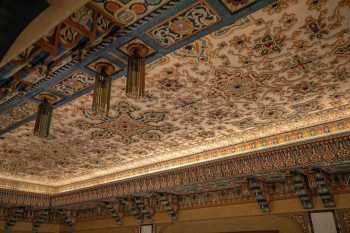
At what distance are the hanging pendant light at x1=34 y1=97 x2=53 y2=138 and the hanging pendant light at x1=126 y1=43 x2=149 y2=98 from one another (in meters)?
1.54

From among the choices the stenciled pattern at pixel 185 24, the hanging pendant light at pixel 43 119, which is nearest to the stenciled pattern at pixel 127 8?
the stenciled pattern at pixel 185 24

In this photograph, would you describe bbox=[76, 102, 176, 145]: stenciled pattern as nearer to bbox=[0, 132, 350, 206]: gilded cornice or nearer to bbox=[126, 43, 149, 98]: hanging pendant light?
bbox=[0, 132, 350, 206]: gilded cornice

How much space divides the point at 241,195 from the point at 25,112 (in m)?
4.26

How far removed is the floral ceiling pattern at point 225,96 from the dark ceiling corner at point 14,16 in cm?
198

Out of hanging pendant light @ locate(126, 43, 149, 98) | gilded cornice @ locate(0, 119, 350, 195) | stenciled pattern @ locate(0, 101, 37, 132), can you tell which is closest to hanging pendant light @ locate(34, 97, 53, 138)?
stenciled pattern @ locate(0, 101, 37, 132)

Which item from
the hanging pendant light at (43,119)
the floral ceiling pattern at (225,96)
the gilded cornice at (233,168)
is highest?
the floral ceiling pattern at (225,96)

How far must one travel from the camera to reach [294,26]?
9.57ft

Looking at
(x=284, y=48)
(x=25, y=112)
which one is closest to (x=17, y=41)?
A: (x=284, y=48)

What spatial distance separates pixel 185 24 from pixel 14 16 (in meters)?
1.64

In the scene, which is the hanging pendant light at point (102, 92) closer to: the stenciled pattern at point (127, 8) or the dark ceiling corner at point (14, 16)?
the stenciled pattern at point (127, 8)

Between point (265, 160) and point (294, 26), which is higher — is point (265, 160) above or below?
below

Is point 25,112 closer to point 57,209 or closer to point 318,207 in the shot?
point 318,207

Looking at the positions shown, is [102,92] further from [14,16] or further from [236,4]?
[14,16]

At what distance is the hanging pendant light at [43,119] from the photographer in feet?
12.4
